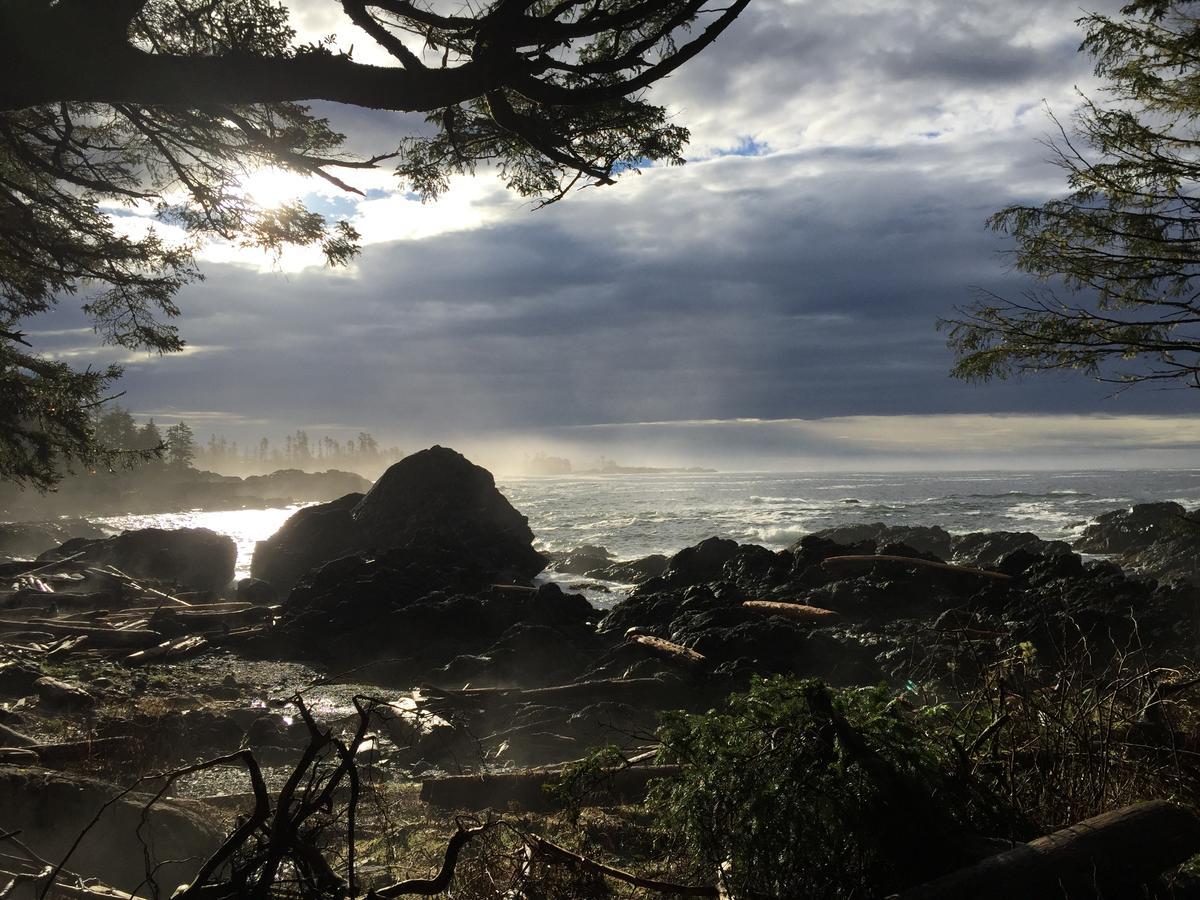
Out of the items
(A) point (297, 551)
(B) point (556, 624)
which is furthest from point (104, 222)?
(A) point (297, 551)

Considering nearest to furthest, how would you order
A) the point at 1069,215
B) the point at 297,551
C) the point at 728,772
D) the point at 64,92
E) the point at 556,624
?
1. the point at 728,772
2. the point at 64,92
3. the point at 1069,215
4. the point at 556,624
5. the point at 297,551

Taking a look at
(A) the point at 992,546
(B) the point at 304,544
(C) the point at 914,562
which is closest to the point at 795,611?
(C) the point at 914,562

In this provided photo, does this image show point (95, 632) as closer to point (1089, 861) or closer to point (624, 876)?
point (624, 876)

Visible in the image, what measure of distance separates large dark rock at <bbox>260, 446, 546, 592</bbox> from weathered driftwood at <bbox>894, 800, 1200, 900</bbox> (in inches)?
728

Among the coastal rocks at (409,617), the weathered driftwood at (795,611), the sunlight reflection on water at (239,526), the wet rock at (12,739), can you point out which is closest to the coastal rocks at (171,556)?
the sunlight reflection on water at (239,526)

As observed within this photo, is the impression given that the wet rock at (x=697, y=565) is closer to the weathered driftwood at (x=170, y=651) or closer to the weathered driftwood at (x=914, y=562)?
the weathered driftwood at (x=914, y=562)

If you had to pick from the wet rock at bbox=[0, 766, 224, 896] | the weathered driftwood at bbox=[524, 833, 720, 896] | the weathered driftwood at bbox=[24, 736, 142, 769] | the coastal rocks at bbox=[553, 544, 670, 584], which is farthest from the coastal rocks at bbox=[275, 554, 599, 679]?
the weathered driftwood at bbox=[524, 833, 720, 896]

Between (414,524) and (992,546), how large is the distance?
1843cm

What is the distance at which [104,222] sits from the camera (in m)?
12.0

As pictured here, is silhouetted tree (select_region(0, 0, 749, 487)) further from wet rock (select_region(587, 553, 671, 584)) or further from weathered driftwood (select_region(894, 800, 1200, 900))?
wet rock (select_region(587, 553, 671, 584))

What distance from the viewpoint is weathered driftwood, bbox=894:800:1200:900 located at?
250 centimetres

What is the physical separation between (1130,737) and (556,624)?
1150cm

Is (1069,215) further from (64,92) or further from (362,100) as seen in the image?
(64,92)

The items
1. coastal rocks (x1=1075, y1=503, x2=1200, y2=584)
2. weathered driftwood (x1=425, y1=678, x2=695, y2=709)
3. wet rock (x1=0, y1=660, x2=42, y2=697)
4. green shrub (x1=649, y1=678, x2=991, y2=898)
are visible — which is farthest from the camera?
coastal rocks (x1=1075, y1=503, x2=1200, y2=584)
